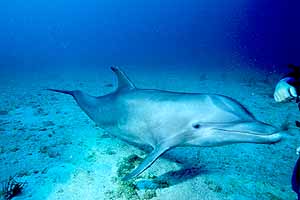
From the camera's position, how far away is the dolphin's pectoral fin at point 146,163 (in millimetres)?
3291

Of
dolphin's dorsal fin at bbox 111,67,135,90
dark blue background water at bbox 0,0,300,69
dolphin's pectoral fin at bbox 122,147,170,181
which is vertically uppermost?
dark blue background water at bbox 0,0,300,69

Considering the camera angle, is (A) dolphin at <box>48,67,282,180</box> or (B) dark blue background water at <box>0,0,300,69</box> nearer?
(A) dolphin at <box>48,67,282,180</box>

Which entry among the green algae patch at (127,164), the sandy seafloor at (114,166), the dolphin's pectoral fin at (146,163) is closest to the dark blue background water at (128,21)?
the sandy seafloor at (114,166)

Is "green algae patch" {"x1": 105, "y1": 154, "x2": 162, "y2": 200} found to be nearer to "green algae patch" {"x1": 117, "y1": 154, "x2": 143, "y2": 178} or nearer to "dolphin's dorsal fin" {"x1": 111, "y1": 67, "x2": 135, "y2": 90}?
"green algae patch" {"x1": 117, "y1": 154, "x2": 143, "y2": 178}

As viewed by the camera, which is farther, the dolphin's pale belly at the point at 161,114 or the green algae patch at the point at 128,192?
the green algae patch at the point at 128,192

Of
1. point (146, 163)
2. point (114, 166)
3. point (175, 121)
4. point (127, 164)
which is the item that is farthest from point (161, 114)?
point (114, 166)

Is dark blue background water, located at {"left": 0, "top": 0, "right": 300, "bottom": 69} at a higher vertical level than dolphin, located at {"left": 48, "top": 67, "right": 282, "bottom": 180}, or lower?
higher

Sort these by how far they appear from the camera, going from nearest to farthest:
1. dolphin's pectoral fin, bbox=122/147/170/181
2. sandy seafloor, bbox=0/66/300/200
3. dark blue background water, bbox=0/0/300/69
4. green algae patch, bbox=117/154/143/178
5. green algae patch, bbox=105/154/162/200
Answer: dolphin's pectoral fin, bbox=122/147/170/181 < green algae patch, bbox=105/154/162/200 < sandy seafloor, bbox=0/66/300/200 < green algae patch, bbox=117/154/143/178 < dark blue background water, bbox=0/0/300/69

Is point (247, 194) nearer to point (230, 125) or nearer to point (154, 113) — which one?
point (230, 125)

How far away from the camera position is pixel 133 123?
461cm

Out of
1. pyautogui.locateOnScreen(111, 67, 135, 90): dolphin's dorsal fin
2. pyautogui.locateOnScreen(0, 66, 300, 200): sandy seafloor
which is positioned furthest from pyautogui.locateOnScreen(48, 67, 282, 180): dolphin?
pyautogui.locateOnScreen(0, 66, 300, 200): sandy seafloor

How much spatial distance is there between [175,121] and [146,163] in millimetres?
878

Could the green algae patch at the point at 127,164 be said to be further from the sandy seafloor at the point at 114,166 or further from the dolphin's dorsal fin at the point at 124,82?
the dolphin's dorsal fin at the point at 124,82

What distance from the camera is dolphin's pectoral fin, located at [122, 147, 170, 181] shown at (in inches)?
130
